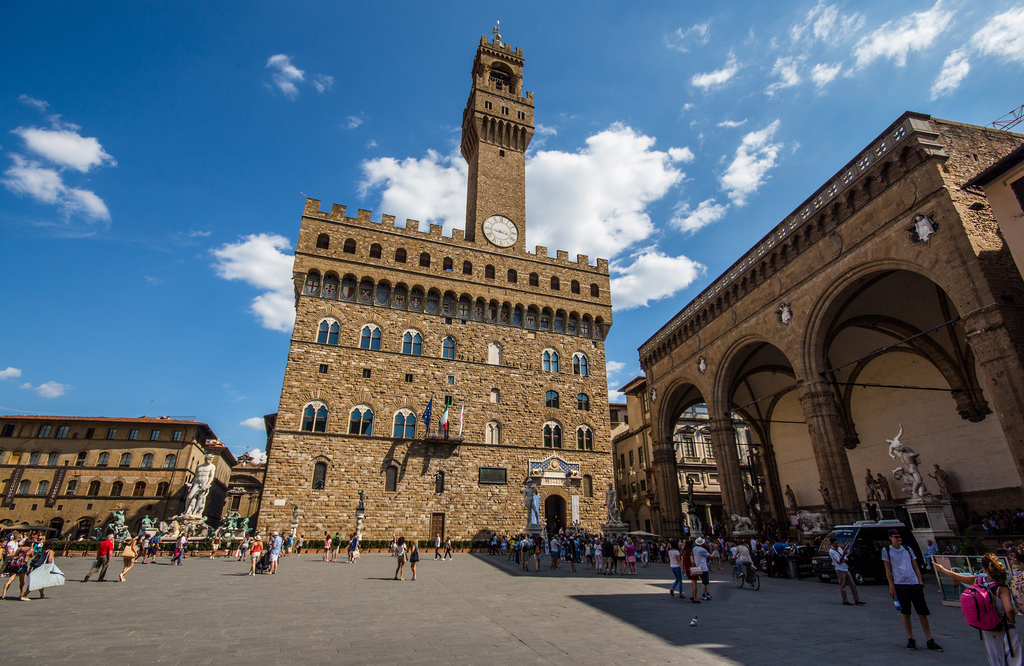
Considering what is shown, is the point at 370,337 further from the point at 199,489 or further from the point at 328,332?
the point at 199,489

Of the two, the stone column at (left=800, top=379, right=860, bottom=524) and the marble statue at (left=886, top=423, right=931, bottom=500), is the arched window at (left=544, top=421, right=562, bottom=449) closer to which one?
the stone column at (left=800, top=379, right=860, bottom=524)

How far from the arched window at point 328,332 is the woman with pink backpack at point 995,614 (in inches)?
1090

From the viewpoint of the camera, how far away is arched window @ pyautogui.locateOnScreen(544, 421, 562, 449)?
30.6 m

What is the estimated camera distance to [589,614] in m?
8.65

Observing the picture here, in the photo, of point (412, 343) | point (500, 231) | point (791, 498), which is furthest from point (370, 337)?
point (791, 498)

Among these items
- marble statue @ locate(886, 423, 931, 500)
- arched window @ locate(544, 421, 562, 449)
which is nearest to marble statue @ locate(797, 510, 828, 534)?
marble statue @ locate(886, 423, 931, 500)

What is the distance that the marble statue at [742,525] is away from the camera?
65.2 ft

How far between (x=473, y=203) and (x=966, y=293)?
27.6 m

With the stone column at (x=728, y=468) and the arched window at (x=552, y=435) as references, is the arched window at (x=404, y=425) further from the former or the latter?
the stone column at (x=728, y=468)

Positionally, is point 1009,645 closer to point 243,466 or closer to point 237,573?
point 237,573

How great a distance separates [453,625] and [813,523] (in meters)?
15.6

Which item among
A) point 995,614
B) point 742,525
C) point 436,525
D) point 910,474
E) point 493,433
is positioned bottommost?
point 995,614

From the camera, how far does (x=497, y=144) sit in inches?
1430

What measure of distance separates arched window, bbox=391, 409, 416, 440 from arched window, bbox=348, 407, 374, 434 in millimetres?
1292
